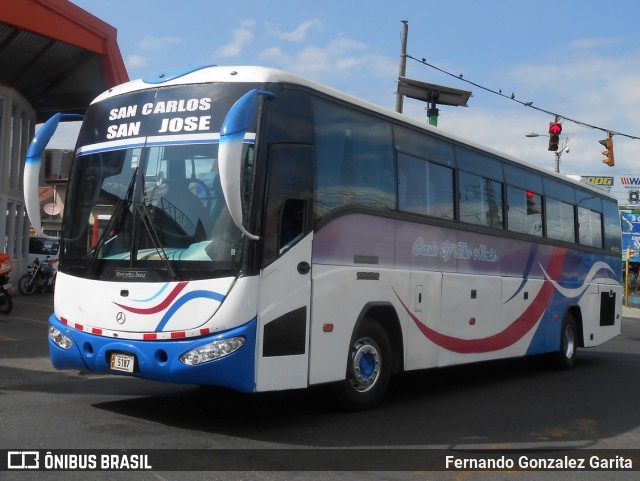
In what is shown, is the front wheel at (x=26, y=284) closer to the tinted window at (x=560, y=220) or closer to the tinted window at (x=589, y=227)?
the tinted window at (x=560, y=220)

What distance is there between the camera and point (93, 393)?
8945 millimetres

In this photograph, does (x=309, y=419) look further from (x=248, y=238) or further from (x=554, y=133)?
(x=554, y=133)

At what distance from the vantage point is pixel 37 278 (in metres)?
22.2

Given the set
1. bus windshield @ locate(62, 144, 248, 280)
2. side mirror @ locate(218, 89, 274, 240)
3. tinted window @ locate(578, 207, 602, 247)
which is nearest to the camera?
side mirror @ locate(218, 89, 274, 240)

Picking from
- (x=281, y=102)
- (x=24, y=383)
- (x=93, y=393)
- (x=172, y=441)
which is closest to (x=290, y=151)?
(x=281, y=102)

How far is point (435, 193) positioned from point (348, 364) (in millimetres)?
2935

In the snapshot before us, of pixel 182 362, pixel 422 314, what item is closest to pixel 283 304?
pixel 182 362

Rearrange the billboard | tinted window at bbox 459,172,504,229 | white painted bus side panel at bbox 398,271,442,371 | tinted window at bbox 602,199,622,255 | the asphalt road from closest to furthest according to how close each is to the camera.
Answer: the asphalt road, white painted bus side panel at bbox 398,271,442,371, tinted window at bbox 459,172,504,229, tinted window at bbox 602,199,622,255, the billboard

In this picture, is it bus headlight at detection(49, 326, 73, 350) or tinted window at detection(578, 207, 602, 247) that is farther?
tinted window at detection(578, 207, 602, 247)

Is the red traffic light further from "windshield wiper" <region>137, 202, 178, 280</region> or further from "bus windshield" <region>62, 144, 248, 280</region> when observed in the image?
"windshield wiper" <region>137, 202, 178, 280</region>

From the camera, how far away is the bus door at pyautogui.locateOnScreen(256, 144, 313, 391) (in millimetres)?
6988

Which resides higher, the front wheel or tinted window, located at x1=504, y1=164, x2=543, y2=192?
tinted window, located at x1=504, y1=164, x2=543, y2=192

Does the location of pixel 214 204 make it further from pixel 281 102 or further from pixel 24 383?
pixel 24 383

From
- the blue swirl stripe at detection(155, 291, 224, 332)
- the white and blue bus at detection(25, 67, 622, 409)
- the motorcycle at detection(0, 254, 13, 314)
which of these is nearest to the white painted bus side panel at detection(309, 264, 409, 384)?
the white and blue bus at detection(25, 67, 622, 409)
